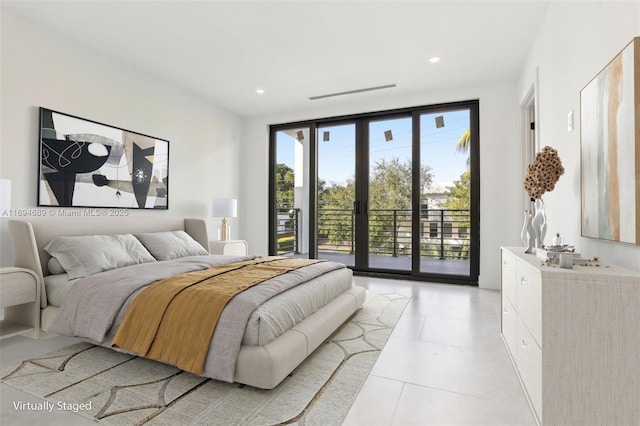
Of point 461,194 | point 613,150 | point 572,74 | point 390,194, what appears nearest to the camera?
point 613,150

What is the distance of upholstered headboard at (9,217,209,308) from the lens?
8.58 ft

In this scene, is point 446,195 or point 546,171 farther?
point 446,195

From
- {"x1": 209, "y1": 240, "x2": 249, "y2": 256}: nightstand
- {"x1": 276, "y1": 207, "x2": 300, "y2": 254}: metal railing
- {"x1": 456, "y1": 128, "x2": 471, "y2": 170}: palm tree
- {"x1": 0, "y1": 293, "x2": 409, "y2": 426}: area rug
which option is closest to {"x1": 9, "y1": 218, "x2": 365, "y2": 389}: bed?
{"x1": 0, "y1": 293, "x2": 409, "y2": 426}: area rug

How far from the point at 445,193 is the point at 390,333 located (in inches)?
106

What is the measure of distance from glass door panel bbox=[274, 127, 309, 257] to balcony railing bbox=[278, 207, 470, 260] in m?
0.02

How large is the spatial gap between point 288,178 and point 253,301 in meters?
4.12

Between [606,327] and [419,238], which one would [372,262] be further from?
[606,327]

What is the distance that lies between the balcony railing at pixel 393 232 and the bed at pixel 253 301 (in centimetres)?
196

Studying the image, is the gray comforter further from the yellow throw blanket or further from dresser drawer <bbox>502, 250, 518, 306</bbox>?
dresser drawer <bbox>502, 250, 518, 306</bbox>

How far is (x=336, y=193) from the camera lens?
17.8 feet

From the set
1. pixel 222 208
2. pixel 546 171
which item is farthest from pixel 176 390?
pixel 222 208

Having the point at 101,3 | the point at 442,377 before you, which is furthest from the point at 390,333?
the point at 101,3

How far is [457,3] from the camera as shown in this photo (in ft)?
8.97

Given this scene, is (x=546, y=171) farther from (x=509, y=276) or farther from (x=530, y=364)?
(x=530, y=364)
